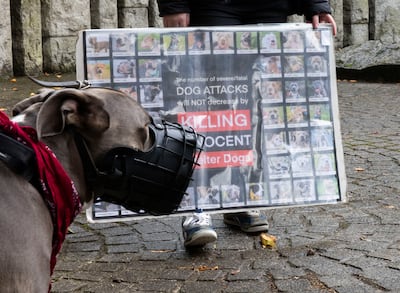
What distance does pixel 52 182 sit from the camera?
93.0 inches

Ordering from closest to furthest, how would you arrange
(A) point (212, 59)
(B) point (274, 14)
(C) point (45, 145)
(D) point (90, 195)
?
(C) point (45, 145), (D) point (90, 195), (A) point (212, 59), (B) point (274, 14)

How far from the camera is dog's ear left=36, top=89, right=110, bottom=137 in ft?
7.69

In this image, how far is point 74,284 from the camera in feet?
11.8

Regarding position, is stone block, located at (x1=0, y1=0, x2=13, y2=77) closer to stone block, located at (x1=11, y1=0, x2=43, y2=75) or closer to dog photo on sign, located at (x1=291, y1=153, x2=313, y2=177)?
stone block, located at (x1=11, y1=0, x2=43, y2=75)

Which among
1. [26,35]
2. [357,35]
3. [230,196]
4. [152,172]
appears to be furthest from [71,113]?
[357,35]

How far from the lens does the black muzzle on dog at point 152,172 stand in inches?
100

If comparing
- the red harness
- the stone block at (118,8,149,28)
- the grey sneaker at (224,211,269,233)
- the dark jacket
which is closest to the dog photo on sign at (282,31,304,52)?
the dark jacket

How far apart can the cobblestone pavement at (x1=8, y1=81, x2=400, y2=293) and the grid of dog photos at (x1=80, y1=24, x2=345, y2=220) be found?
0.23m

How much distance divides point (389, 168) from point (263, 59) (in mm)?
2029

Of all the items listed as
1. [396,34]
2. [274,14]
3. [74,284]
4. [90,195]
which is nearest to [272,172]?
[274,14]

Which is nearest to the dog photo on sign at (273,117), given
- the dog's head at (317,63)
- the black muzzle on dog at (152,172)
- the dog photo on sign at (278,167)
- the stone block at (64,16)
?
the dog photo on sign at (278,167)

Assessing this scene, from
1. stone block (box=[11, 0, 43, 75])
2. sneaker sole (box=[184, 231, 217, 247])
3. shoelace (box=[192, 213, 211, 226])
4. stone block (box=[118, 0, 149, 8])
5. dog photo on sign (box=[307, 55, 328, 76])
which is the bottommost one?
sneaker sole (box=[184, 231, 217, 247])

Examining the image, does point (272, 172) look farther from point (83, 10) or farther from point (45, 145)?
point (83, 10)

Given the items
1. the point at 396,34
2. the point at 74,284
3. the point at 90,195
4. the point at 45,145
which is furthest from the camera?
the point at 396,34
